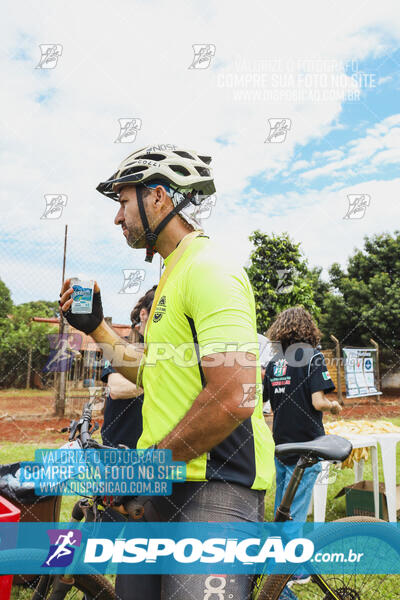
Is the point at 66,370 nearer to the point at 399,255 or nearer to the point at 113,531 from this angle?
the point at 113,531

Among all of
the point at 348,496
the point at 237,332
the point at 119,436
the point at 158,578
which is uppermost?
the point at 237,332

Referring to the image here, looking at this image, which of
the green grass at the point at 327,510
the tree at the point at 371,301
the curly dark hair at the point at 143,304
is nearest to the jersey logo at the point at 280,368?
the curly dark hair at the point at 143,304

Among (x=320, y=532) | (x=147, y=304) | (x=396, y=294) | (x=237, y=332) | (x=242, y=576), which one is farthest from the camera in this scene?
(x=396, y=294)

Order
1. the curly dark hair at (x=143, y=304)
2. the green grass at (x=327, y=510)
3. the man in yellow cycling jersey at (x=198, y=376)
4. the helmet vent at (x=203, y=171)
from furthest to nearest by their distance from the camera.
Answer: the curly dark hair at (x=143, y=304) → the green grass at (x=327, y=510) → the helmet vent at (x=203, y=171) → the man in yellow cycling jersey at (x=198, y=376)

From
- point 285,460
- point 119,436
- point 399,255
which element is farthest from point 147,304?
point 399,255

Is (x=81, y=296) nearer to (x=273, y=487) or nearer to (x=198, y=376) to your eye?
(x=198, y=376)

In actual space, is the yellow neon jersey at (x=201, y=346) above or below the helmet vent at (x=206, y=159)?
below

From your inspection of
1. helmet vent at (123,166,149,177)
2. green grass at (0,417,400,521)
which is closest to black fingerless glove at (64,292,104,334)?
helmet vent at (123,166,149,177)

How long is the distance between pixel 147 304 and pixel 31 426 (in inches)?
297

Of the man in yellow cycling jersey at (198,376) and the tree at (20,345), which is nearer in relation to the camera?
the man in yellow cycling jersey at (198,376)

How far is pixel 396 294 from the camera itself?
20.2 meters

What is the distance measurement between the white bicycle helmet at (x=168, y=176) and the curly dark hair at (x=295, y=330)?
7.93 ft

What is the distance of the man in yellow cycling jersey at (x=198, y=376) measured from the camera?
136cm

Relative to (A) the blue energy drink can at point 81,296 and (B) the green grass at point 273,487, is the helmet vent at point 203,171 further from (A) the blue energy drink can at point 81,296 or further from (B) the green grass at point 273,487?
(B) the green grass at point 273,487
